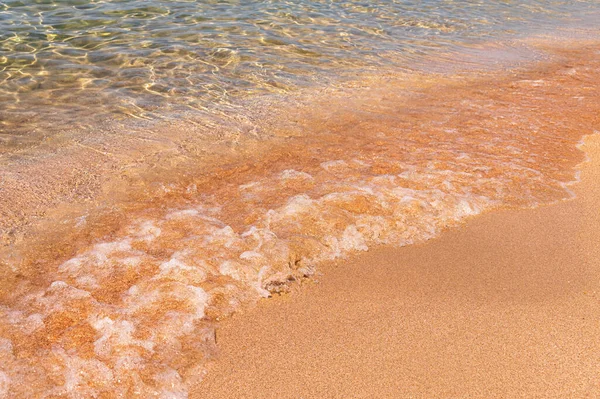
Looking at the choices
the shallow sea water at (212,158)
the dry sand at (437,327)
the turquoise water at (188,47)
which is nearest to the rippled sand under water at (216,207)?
the shallow sea water at (212,158)

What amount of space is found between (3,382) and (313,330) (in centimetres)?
134

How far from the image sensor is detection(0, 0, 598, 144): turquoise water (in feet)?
18.4

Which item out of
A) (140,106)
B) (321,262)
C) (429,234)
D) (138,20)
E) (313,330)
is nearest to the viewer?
(313,330)

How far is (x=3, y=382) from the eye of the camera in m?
2.20

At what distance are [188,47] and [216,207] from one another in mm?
4296

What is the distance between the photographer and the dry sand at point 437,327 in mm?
2223

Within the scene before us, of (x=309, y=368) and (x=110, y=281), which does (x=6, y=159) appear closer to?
(x=110, y=281)

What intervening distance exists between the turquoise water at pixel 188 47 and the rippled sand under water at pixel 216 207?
757 mm

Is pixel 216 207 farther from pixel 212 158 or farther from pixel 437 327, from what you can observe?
pixel 437 327

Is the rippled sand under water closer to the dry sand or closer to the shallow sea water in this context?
the shallow sea water

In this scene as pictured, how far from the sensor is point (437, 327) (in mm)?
2539

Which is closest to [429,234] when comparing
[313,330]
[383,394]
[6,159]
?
[313,330]

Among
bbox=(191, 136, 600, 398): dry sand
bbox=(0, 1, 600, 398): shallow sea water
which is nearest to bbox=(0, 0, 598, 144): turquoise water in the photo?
bbox=(0, 1, 600, 398): shallow sea water

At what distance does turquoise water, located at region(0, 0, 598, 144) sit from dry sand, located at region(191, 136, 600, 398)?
10.7ft
